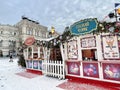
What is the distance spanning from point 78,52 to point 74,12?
19.1 metres

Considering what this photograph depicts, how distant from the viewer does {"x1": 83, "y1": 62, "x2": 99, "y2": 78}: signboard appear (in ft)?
17.8

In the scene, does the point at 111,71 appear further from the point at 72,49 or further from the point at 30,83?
the point at 30,83

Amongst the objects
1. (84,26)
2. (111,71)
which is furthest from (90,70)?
(84,26)

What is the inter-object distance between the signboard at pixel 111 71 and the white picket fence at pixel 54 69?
226 centimetres

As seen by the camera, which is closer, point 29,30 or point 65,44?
point 65,44

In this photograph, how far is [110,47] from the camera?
5102mm

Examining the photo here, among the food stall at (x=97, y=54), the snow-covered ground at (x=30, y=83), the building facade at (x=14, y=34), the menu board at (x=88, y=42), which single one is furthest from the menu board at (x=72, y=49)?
the building facade at (x=14, y=34)

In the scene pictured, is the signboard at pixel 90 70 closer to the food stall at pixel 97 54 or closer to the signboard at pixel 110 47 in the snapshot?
the food stall at pixel 97 54

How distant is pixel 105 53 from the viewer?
522 cm

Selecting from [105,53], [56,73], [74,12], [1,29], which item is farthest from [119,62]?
[1,29]

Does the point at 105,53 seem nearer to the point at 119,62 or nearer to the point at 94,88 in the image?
the point at 119,62

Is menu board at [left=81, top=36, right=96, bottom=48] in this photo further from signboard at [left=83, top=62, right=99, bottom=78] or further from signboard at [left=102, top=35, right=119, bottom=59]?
signboard at [left=83, top=62, right=99, bottom=78]

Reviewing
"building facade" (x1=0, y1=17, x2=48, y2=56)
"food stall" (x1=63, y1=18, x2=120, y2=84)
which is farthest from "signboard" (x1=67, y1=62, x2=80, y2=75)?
"building facade" (x1=0, y1=17, x2=48, y2=56)

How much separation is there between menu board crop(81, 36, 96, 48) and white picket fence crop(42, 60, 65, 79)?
5.36ft
